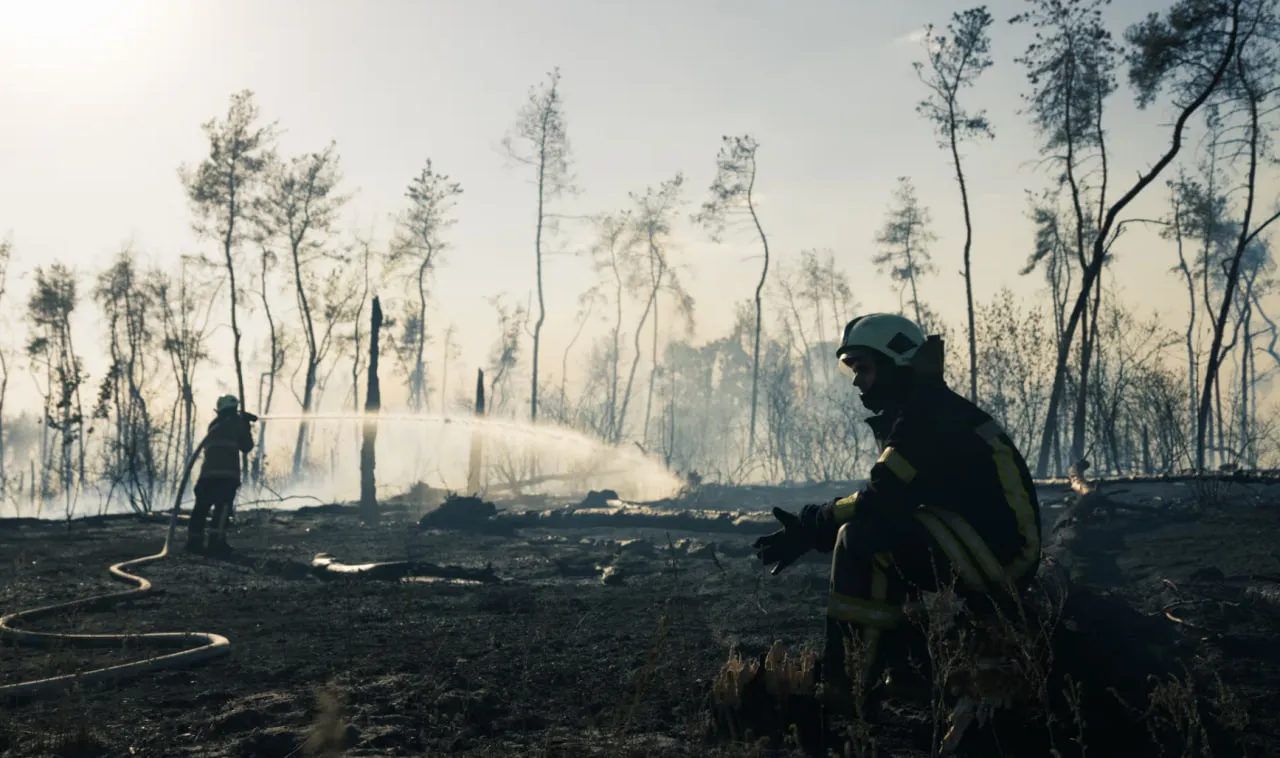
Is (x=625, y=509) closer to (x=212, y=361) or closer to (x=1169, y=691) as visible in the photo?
(x=1169, y=691)

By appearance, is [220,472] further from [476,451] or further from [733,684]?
[476,451]

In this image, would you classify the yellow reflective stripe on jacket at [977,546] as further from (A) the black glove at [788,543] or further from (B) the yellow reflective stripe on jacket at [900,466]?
(A) the black glove at [788,543]

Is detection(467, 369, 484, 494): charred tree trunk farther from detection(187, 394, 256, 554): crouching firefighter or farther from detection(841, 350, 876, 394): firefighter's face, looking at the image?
detection(841, 350, 876, 394): firefighter's face

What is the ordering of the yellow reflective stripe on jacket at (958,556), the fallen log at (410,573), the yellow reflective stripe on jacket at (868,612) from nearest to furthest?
the yellow reflective stripe on jacket at (958,556) → the yellow reflective stripe on jacket at (868,612) → the fallen log at (410,573)

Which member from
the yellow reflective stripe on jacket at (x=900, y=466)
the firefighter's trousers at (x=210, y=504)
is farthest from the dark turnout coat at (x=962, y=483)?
the firefighter's trousers at (x=210, y=504)

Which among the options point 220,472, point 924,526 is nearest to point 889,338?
point 924,526

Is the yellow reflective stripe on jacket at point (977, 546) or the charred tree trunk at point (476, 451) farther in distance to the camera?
the charred tree trunk at point (476, 451)

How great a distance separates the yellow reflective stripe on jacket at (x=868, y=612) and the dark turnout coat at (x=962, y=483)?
16.1 inches

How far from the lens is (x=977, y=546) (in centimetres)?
406

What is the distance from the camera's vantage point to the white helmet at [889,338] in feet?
15.2

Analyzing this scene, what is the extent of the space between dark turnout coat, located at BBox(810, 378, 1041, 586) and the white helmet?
48 centimetres

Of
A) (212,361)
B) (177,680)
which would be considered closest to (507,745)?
(177,680)

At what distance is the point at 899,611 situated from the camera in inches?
166

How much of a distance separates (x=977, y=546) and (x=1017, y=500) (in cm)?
27
